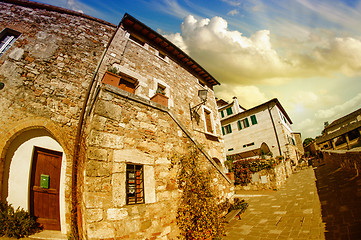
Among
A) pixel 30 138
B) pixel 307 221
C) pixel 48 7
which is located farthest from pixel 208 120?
pixel 48 7

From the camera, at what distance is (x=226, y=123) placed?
821 inches

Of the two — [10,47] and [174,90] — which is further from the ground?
[10,47]

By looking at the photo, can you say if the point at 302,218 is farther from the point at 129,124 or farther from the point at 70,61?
the point at 70,61

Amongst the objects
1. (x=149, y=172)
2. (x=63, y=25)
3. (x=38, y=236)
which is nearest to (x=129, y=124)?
(x=149, y=172)

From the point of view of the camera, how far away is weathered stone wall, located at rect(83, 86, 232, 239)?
2721 mm

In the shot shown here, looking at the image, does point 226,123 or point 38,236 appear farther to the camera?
point 226,123

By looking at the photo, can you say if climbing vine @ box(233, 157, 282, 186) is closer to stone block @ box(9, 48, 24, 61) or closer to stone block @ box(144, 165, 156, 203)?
stone block @ box(144, 165, 156, 203)

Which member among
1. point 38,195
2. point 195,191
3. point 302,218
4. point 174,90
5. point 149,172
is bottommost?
point 302,218

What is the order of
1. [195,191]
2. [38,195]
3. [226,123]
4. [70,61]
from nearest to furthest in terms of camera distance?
[195,191] < [38,195] < [70,61] < [226,123]

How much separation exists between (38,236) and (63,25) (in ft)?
26.3

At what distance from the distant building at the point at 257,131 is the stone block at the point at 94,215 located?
47.5 ft

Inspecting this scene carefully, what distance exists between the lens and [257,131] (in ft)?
59.0

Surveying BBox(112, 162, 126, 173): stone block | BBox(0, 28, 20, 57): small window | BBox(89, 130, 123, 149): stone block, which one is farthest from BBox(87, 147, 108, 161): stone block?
BBox(0, 28, 20, 57): small window

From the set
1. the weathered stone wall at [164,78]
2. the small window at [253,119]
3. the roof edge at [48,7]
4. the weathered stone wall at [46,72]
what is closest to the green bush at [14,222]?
the weathered stone wall at [46,72]
